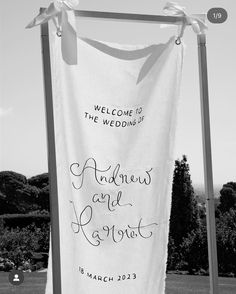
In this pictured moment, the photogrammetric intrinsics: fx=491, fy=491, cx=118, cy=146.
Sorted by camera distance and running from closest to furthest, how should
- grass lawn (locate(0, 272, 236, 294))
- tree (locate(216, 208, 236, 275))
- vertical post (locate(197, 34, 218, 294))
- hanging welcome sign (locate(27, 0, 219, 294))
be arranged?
hanging welcome sign (locate(27, 0, 219, 294))
vertical post (locate(197, 34, 218, 294))
grass lawn (locate(0, 272, 236, 294))
tree (locate(216, 208, 236, 275))

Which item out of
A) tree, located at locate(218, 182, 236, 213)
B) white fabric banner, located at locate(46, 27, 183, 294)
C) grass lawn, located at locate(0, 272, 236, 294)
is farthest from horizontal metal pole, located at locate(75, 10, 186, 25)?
tree, located at locate(218, 182, 236, 213)

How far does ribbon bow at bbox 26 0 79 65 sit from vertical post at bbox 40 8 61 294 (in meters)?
0.05

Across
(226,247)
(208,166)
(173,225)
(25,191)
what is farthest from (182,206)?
(208,166)

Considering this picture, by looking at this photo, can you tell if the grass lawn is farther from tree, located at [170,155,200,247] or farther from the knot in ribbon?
the knot in ribbon

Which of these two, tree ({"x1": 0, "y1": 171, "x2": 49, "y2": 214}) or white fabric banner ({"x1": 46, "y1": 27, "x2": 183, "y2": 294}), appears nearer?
white fabric banner ({"x1": 46, "y1": 27, "x2": 183, "y2": 294})

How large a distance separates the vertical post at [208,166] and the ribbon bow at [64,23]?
68cm

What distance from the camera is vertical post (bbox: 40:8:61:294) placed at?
7.04 feet

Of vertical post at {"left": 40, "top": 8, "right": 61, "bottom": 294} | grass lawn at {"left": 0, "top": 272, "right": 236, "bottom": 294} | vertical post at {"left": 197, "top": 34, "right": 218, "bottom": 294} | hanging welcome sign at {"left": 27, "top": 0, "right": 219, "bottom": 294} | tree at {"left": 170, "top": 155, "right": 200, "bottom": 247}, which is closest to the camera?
vertical post at {"left": 40, "top": 8, "right": 61, "bottom": 294}

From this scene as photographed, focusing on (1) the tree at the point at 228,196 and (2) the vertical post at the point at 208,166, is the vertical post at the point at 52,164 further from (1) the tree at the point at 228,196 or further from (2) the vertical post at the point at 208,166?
(1) the tree at the point at 228,196

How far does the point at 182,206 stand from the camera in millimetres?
8695

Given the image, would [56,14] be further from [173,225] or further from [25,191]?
[25,191]

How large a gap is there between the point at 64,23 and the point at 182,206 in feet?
22.3

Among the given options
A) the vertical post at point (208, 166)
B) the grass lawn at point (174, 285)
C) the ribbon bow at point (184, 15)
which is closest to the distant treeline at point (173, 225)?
the grass lawn at point (174, 285)

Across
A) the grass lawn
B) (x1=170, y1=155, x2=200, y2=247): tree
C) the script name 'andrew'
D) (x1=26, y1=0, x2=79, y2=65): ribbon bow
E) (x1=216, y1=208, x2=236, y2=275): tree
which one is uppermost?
(x1=26, y1=0, x2=79, y2=65): ribbon bow
